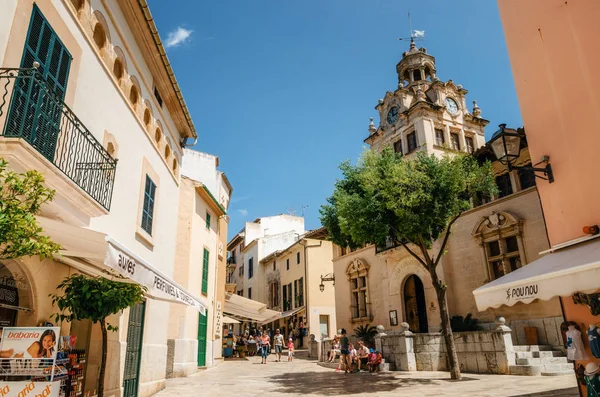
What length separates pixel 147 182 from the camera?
10.9 metres

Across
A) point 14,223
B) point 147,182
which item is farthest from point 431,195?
point 14,223

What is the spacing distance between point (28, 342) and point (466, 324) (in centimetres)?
1701

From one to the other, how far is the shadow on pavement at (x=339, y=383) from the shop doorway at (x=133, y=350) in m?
3.90

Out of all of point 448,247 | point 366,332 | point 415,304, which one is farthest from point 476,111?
point 366,332

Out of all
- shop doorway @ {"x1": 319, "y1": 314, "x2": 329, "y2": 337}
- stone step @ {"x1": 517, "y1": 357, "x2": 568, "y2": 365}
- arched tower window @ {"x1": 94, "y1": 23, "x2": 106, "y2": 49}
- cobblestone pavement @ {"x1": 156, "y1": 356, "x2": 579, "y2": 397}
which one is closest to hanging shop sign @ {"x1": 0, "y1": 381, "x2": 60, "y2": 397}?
arched tower window @ {"x1": 94, "y1": 23, "x2": 106, "y2": 49}

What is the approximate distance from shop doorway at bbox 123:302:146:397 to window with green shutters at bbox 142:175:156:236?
202cm

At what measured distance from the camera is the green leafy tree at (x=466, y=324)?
1780 cm

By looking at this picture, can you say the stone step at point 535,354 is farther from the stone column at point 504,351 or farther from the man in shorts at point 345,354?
the man in shorts at point 345,354

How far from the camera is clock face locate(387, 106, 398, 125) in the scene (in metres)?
26.1

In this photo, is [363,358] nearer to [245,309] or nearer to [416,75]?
[245,309]

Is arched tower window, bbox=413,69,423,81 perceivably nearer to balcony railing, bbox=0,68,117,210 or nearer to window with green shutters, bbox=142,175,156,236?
window with green shutters, bbox=142,175,156,236

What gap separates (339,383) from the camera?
531 inches

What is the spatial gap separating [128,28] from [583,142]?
9712 mm

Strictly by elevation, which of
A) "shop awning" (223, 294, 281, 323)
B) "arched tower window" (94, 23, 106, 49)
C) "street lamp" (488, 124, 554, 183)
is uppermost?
"arched tower window" (94, 23, 106, 49)
